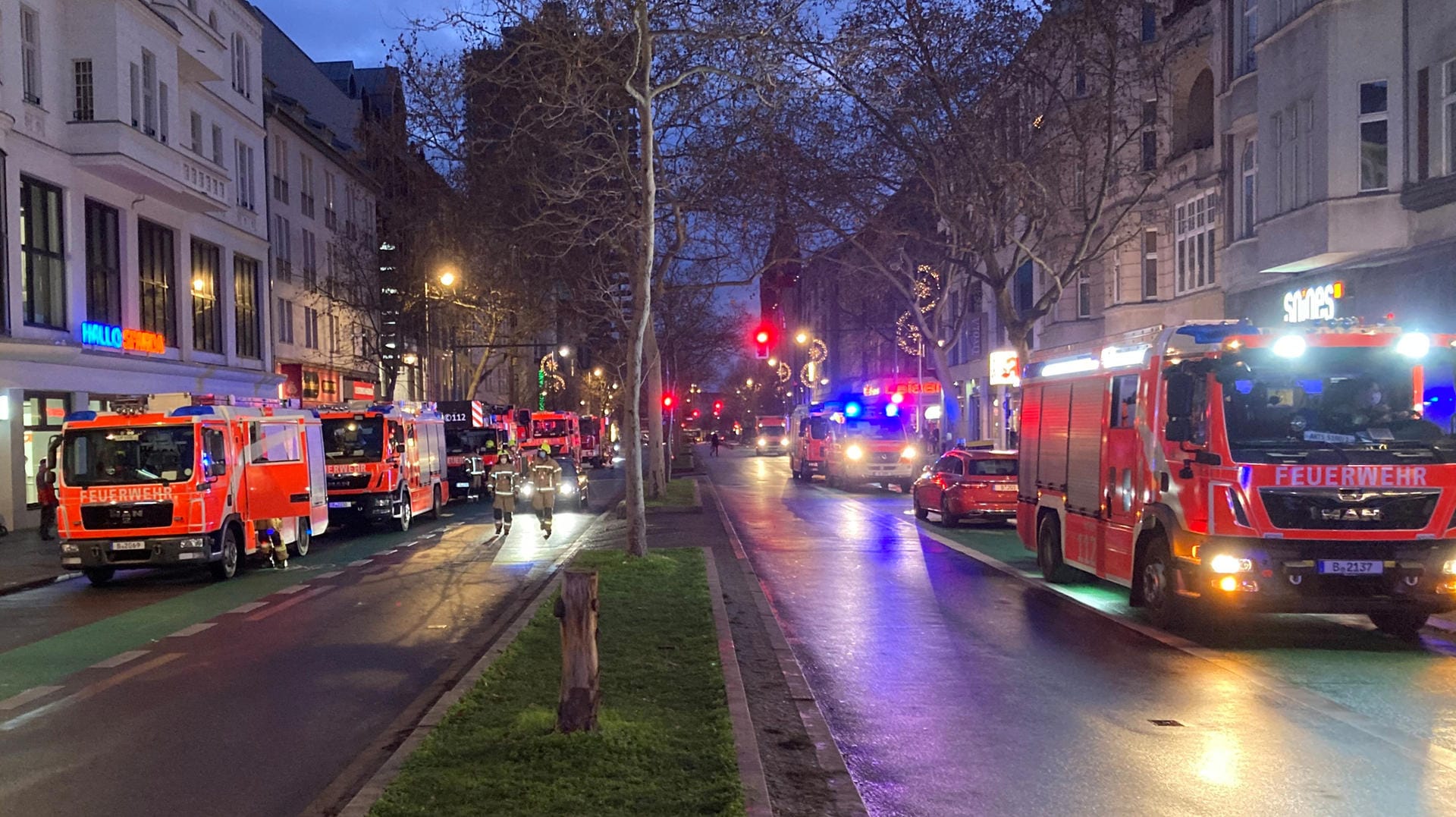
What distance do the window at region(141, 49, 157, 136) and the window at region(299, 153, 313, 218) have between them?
1572cm

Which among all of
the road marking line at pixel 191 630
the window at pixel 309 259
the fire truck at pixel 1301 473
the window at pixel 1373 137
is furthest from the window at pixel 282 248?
the fire truck at pixel 1301 473

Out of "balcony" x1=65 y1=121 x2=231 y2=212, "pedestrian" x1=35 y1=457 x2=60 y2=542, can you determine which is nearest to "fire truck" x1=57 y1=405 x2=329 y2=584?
"pedestrian" x1=35 y1=457 x2=60 y2=542

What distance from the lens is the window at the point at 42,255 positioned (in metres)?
27.1

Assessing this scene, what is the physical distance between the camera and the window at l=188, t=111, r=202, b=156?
36.7 metres

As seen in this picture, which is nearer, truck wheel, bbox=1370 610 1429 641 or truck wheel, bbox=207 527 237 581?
truck wheel, bbox=1370 610 1429 641

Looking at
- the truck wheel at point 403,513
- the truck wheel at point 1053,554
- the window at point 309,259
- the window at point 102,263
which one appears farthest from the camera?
the window at point 309,259

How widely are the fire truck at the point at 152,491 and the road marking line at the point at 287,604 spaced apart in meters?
2.19

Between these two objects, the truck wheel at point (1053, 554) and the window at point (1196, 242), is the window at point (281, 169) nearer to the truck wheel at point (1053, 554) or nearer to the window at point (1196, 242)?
the window at point (1196, 242)

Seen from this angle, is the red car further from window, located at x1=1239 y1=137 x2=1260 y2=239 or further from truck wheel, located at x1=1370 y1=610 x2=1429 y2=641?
truck wheel, located at x1=1370 y1=610 x2=1429 y2=641

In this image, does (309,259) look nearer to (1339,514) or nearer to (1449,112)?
(1449,112)

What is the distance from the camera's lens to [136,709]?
9.27 m

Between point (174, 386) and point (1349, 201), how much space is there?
28915mm

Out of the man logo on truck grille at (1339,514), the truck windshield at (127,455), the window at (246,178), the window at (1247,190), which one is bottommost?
the man logo on truck grille at (1339,514)

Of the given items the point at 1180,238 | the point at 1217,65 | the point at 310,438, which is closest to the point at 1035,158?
the point at 1217,65
